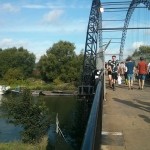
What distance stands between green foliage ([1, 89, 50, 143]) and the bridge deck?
4121 centimetres

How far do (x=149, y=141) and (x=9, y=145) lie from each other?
128 feet

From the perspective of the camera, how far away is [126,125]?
10438 mm

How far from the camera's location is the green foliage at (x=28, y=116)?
56.7 meters

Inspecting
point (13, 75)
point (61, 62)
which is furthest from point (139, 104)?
point (13, 75)

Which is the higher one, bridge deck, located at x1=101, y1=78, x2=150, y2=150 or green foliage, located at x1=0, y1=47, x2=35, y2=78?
green foliage, located at x1=0, y1=47, x2=35, y2=78

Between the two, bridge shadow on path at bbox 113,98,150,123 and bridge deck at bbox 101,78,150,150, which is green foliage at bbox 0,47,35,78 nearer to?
bridge shadow on path at bbox 113,98,150,123

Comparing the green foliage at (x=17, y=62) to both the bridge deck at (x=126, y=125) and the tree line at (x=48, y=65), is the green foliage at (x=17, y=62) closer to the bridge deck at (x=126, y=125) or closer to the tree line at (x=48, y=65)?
the tree line at (x=48, y=65)

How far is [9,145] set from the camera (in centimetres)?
4588

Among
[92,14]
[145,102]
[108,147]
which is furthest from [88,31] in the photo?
[108,147]

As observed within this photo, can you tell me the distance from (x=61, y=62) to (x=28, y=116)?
79.4 metres

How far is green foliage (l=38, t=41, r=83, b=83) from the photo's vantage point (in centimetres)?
13850

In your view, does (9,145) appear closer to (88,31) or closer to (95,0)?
(88,31)

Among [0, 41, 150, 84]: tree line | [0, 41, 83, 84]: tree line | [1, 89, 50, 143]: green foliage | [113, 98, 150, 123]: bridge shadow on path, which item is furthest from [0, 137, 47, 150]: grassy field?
[0, 41, 83, 84]: tree line

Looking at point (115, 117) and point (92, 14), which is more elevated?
point (92, 14)
